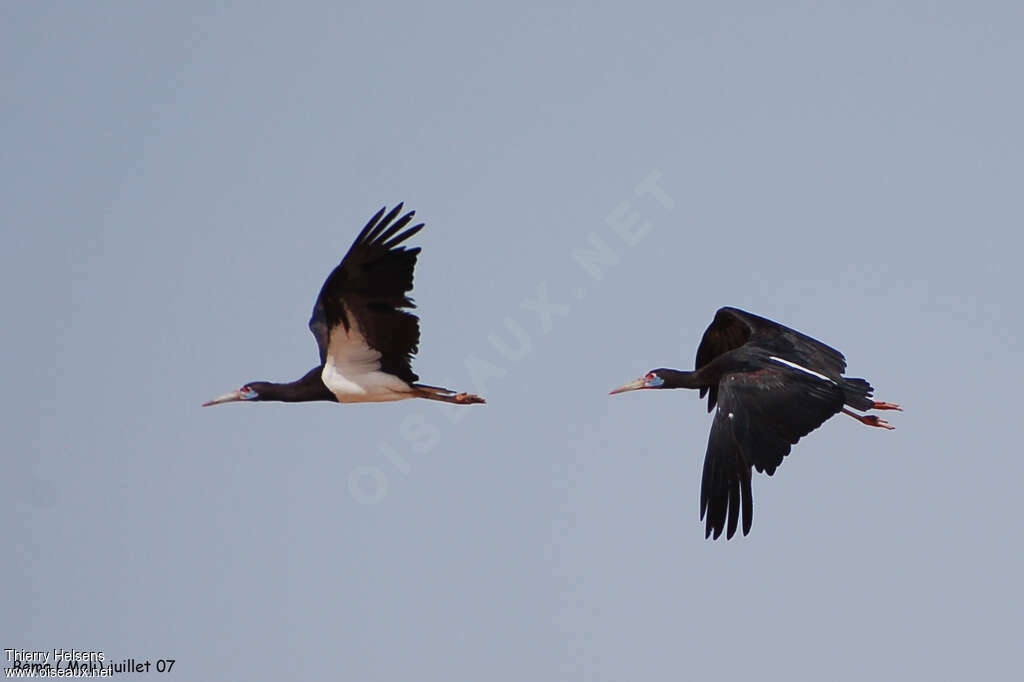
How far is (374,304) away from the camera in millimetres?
21891

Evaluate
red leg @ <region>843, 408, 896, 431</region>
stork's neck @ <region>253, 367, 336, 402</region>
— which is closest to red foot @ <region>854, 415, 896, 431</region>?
red leg @ <region>843, 408, 896, 431</region>

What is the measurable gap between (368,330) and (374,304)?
0.44 m

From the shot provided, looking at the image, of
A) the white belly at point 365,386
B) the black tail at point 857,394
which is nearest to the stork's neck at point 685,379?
the black tail at point 857,394

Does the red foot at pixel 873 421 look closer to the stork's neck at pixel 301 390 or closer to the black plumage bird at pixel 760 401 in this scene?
the black plumage bird at pixel 760 401

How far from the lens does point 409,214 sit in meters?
21.3

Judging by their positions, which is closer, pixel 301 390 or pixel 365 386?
pixel 365 386

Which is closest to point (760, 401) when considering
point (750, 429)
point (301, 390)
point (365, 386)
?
point (750, 429)

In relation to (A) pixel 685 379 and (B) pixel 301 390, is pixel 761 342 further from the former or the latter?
(B) pixel 301 390

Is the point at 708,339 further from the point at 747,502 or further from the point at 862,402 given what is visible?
the point at 747,502

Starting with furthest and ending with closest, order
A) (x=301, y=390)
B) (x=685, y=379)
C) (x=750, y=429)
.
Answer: (x=685, y=379), (x=301, y=390), (x=750, y=429)

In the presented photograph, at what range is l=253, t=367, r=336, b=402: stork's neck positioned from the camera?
23281 mm

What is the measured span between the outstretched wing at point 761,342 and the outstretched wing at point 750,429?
1.40 m

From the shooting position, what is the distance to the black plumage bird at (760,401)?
2105 centimetres

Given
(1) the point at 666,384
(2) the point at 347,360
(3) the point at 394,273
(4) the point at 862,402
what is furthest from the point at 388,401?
(4) the point at 862,402
